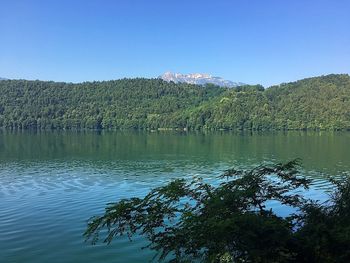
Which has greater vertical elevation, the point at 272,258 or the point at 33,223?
the point at 272,258

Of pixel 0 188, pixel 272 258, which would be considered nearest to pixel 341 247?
pixel 272 258

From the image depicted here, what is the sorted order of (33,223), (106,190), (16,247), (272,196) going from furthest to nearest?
1. (106,190)
2. (33,223)
3. (16,247)
4. (272,196)

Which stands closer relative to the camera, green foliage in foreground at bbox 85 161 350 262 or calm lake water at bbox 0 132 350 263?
green foliage in foreground at bbox 85 161 350 262

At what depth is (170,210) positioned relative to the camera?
12.4 m

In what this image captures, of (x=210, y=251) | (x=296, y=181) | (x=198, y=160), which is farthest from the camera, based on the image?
(x=198, y=160)

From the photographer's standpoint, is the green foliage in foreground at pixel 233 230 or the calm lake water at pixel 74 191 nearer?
the green foliage in foreground at pixel 233 230

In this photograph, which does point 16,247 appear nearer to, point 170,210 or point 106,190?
point 170,210

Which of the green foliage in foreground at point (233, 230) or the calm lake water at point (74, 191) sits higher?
the green foliage in foreground at point (233, 230)

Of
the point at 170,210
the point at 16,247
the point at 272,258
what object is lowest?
the point at 16,247

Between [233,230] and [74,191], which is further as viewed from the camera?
[74,191]

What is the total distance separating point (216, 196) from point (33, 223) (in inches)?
955

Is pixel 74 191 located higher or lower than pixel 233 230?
lower

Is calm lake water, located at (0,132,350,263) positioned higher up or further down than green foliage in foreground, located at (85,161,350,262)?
further down

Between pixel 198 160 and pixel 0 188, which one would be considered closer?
pixel 0 188
